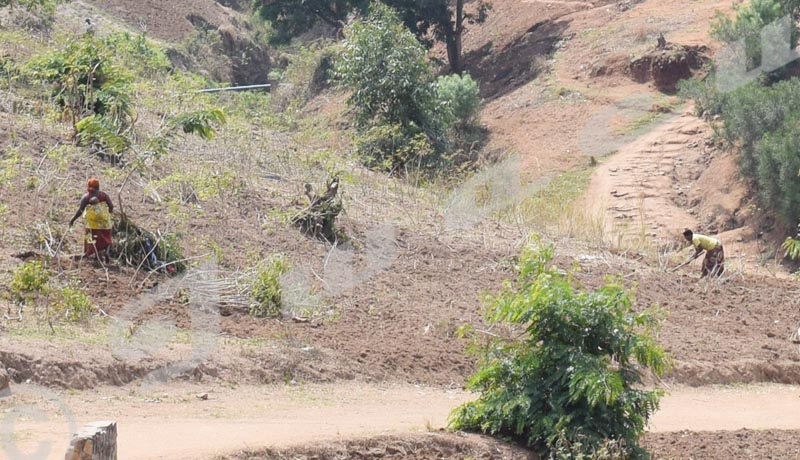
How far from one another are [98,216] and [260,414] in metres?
3.52

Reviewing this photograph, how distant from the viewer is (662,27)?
1228 inches

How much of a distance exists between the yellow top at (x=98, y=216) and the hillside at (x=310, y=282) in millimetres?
396

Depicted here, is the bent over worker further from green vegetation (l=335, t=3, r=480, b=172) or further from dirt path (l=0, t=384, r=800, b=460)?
green vegetation (l=335, t=3, r=480, b=172)

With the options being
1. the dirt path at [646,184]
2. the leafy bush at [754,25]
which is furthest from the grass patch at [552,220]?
the leafy bush at [754,25]

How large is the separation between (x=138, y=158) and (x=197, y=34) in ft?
77.0

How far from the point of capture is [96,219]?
38.4ft

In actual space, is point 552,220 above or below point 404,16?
below

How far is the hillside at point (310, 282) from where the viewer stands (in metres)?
9.13

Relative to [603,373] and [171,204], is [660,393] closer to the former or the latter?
[603,373]

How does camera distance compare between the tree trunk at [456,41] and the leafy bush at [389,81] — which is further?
the tree trunk at [456,41]

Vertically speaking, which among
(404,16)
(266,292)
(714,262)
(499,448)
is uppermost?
(404,16)

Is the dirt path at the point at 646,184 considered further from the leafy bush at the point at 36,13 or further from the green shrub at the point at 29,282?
the green shrub at the point at 29,282

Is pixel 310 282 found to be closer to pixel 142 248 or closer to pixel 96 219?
pixel 142 248

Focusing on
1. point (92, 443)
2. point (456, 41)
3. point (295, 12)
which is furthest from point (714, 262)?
point (295, 12)
